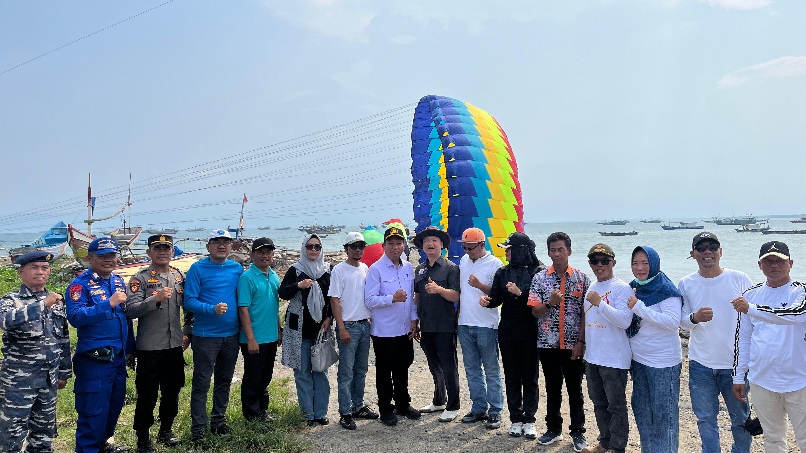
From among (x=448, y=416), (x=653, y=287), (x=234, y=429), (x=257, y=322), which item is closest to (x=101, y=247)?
(x=257, y=322)

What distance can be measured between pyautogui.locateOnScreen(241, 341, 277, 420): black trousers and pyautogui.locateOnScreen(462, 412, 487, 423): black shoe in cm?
208

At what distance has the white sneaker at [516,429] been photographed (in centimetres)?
487

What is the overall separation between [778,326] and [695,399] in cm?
88

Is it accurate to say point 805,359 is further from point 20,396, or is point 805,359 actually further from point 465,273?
point 20,396

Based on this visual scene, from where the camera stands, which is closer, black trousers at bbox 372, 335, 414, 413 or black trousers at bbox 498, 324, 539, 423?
black trousers at bbox 498, 324, 539, 423

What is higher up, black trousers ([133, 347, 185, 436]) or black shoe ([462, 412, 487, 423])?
black trousers ([133, 347, 185, 436])

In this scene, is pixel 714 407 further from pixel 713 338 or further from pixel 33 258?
pixel 33 258

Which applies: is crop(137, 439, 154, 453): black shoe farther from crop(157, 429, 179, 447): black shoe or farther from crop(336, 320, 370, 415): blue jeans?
crop(336, 320, 370, 415): blue jeans

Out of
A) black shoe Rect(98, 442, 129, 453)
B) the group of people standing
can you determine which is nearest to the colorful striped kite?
the group of people standing

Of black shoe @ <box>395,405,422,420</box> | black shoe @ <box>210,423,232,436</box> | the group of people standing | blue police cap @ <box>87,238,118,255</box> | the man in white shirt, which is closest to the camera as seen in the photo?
the man in white shirt

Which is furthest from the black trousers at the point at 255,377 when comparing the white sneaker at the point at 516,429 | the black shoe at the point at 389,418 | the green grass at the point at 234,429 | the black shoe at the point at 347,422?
the white sneaker at the point at 516,429

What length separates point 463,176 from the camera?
315 inches

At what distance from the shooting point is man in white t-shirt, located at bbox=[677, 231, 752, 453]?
382 centimetres

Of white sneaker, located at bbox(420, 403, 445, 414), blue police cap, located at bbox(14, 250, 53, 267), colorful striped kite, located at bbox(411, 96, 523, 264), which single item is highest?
colorful striped kite, located at bbox(411, 96, 523, 264)
